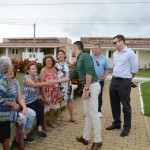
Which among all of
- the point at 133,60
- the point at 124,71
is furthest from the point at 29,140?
the point at 133,60

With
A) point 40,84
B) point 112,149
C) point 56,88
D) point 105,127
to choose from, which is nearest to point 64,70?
point 56,88

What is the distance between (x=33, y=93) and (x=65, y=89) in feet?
4.15

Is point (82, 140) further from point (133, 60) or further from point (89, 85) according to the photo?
point (133, 60)

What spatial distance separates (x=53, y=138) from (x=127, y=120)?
65.0 inches

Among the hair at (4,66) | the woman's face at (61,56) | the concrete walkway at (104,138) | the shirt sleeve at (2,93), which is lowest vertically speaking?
the concrete walkway at (104,138)

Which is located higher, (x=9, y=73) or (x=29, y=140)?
(x=9, y=73)

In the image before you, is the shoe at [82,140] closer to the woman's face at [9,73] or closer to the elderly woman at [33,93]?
the elderly woman at [33,93]

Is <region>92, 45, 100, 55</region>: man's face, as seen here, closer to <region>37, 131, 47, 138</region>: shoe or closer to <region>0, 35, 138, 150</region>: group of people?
<region>0, 35, 138, 150</region>: group of people

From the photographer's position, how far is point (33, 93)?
5.27 meters

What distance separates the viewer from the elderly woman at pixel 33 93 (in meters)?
5.17

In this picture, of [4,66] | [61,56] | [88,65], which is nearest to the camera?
[4,66]

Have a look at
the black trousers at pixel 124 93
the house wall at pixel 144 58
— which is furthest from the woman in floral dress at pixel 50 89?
the house wall at pixel 144 58

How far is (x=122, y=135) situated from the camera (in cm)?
555

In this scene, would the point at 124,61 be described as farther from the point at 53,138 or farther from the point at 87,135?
the point at 53,138
